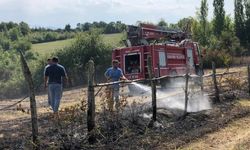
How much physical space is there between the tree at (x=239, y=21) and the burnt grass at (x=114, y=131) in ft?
152

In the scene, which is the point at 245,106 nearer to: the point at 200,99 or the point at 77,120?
the point at 200,99

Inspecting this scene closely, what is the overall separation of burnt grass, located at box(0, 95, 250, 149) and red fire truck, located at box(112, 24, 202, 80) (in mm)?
8875

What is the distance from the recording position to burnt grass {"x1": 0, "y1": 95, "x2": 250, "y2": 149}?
1022cm

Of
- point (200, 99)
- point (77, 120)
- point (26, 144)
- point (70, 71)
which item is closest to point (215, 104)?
point (200, 99)

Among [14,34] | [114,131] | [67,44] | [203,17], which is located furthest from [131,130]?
[14,34]

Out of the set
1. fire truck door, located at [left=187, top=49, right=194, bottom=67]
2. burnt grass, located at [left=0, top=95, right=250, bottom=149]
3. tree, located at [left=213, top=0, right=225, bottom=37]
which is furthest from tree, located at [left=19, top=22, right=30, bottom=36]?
burnt grass, located at [left=0, top=95, right=250, bottom=149]

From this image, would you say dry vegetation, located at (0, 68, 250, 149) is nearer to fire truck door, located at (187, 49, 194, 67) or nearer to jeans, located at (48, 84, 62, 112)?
jeans, located at (48, 84, 62, 112)

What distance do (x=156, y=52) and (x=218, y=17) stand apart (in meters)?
41.5

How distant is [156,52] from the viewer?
2291cm

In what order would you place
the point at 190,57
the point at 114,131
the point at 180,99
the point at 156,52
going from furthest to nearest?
the point at 190,57
the point at 156,52
the point at 180,99
the point at 114,131

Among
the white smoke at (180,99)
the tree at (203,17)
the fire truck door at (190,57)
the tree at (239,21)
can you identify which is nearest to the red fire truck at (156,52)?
the fire truck door at (190,57)

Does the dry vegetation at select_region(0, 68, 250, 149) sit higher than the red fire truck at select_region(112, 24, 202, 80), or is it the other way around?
the red fire truck at select_region(112, 24, 202, 80)

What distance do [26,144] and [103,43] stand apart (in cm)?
2946

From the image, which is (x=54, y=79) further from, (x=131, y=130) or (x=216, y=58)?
(x=216, y=58)
